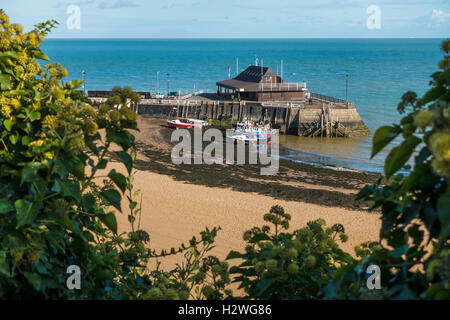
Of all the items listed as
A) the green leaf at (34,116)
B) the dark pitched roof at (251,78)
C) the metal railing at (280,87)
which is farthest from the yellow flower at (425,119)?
the dark pitched roof at (251,78)

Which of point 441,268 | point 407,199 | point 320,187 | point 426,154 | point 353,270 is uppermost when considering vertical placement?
point 426,154

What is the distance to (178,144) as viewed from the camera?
3984cm

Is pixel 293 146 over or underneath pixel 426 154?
underneath

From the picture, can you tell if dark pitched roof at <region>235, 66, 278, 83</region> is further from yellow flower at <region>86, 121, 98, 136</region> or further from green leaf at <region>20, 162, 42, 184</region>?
green leaf at <region>20, 162, 42, 184</region>

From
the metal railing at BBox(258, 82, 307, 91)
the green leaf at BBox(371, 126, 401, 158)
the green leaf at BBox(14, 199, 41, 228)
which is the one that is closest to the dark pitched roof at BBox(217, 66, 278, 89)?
the metal railing at BBox(258, 82, 307, 91)

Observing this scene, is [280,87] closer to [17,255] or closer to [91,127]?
[91,127]

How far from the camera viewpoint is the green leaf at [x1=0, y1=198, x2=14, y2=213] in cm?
238

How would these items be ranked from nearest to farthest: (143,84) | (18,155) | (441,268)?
(441,268) < (18,155) < (143,84)

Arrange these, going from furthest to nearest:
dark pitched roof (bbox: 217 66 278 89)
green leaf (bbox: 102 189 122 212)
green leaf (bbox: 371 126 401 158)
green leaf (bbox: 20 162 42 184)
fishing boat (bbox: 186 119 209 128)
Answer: dark pitched roof (bbox: 217 66 278 89) → fishing boat (bbox: 186 119 209 128) → green leaf (bbox: 102 189 122 212) → green leaf (bbox: 20 162 42 184) → green leaf (bbox: 371 126 401 158)

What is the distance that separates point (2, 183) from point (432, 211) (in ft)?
6.96

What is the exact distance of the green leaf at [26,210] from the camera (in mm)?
2242

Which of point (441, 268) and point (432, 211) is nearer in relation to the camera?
point (441, 268)
